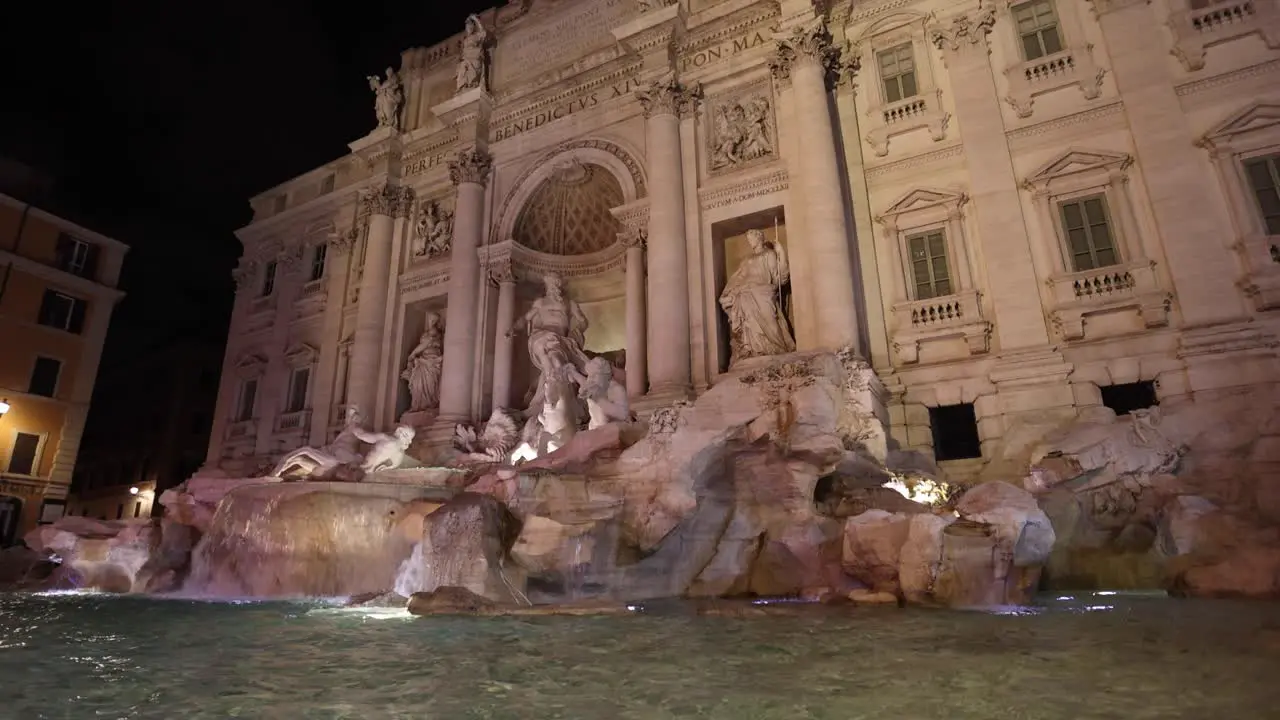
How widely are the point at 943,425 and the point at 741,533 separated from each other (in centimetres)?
647

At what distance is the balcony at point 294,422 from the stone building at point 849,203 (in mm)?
79

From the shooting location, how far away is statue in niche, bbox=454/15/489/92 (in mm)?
19719

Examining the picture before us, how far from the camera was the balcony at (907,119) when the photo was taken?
559 inches

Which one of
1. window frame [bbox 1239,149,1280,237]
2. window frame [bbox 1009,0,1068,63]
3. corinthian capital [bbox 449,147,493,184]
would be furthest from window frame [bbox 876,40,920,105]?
corinthian capital [bbox 449,147,493,184]

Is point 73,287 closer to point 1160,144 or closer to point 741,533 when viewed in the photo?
point 741,533

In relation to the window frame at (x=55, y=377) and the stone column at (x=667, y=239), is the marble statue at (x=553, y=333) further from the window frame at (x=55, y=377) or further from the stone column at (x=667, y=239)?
the window frame at (x=55, y=377)

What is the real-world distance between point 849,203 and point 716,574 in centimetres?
928

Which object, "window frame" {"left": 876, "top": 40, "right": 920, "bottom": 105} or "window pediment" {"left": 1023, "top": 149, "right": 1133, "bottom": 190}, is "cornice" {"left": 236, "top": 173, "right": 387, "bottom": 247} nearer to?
"window frame" {"left": 876, "top": 40, "right": 920, "bottom": 105}

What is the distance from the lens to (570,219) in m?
19.8

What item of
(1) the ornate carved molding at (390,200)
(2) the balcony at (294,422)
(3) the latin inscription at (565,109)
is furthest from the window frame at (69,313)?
(3) the latin inscription at (565,109)

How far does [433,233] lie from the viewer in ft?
66.9

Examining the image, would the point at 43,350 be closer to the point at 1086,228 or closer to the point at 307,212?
the point at 307,212

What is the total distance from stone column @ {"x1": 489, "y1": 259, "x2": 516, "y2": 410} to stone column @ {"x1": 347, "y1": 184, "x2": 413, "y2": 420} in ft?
13.5

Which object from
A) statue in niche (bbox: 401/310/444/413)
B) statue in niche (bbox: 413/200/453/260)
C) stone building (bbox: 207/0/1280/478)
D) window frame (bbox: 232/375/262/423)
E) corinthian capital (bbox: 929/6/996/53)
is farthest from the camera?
window frame (bbox: 232/375/262/423)
